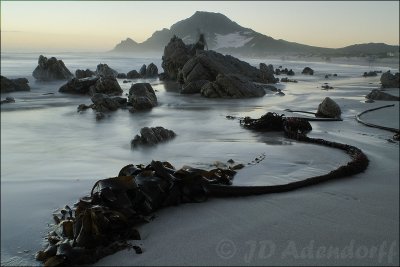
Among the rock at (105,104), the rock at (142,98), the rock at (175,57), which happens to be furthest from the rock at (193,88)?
the rock at (175,57)

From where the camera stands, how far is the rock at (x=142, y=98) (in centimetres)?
959

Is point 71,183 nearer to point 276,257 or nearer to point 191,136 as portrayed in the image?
point 276,257

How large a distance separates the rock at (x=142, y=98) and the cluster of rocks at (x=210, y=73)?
2.35m

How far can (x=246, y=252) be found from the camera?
2.34 m

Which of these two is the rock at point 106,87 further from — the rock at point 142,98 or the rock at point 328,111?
A: the rock at point 328,111

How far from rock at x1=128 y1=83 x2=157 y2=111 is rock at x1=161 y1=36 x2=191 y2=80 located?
28.7ft

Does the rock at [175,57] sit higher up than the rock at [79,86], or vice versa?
the rock at [175,57]

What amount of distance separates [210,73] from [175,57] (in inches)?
177

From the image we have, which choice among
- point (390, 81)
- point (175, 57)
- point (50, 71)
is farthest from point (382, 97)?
point (50, 71)

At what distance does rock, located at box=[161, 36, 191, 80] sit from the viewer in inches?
786

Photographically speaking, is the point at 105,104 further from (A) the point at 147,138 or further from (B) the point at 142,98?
(A) the point at 147,138

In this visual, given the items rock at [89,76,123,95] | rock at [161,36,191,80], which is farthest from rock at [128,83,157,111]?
rock at [161,36,191,80]

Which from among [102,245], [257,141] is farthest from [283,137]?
[102,245]

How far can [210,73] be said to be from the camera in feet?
52.9
